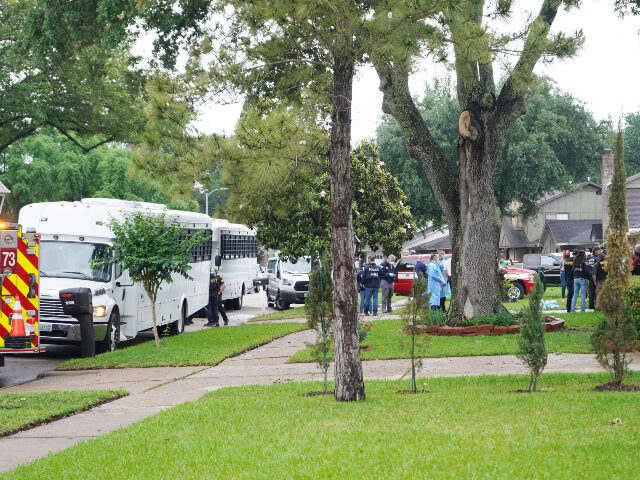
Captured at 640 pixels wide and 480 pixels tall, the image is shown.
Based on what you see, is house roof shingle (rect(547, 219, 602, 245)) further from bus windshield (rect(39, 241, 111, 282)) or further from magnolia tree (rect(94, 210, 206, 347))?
bus windshield (rect(39, 241, 111, 282))

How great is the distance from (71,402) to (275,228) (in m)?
20.5

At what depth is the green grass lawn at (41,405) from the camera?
9531 millimetres

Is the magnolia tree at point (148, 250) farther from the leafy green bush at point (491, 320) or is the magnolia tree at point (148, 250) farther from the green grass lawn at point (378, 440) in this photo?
the green grass lawn at point (378, 440)

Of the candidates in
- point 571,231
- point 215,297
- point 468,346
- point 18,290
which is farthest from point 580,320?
point 571,231

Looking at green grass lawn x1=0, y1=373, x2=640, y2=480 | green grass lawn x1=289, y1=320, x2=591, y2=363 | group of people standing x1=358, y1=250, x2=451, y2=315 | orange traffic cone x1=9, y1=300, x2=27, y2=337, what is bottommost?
green grass lawn x1=0, y1=373, x2=640, y2=480

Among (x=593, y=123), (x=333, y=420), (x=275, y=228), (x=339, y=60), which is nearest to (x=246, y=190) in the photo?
(x=339, y=60)

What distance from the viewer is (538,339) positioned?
989 centimetres

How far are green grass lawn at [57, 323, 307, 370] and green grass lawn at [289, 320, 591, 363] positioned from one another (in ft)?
6.03

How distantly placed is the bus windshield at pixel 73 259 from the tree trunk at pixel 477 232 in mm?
7449

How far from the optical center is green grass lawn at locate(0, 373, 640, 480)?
6.23 meters

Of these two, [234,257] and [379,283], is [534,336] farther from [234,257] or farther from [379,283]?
[234,257]

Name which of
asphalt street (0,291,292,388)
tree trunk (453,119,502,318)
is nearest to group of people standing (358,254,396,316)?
asphalt street (0,291,292,388)

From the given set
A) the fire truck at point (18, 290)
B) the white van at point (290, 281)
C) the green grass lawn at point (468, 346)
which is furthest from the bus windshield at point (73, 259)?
the white van at point (290, 281)

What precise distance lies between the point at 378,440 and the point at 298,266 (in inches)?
965
